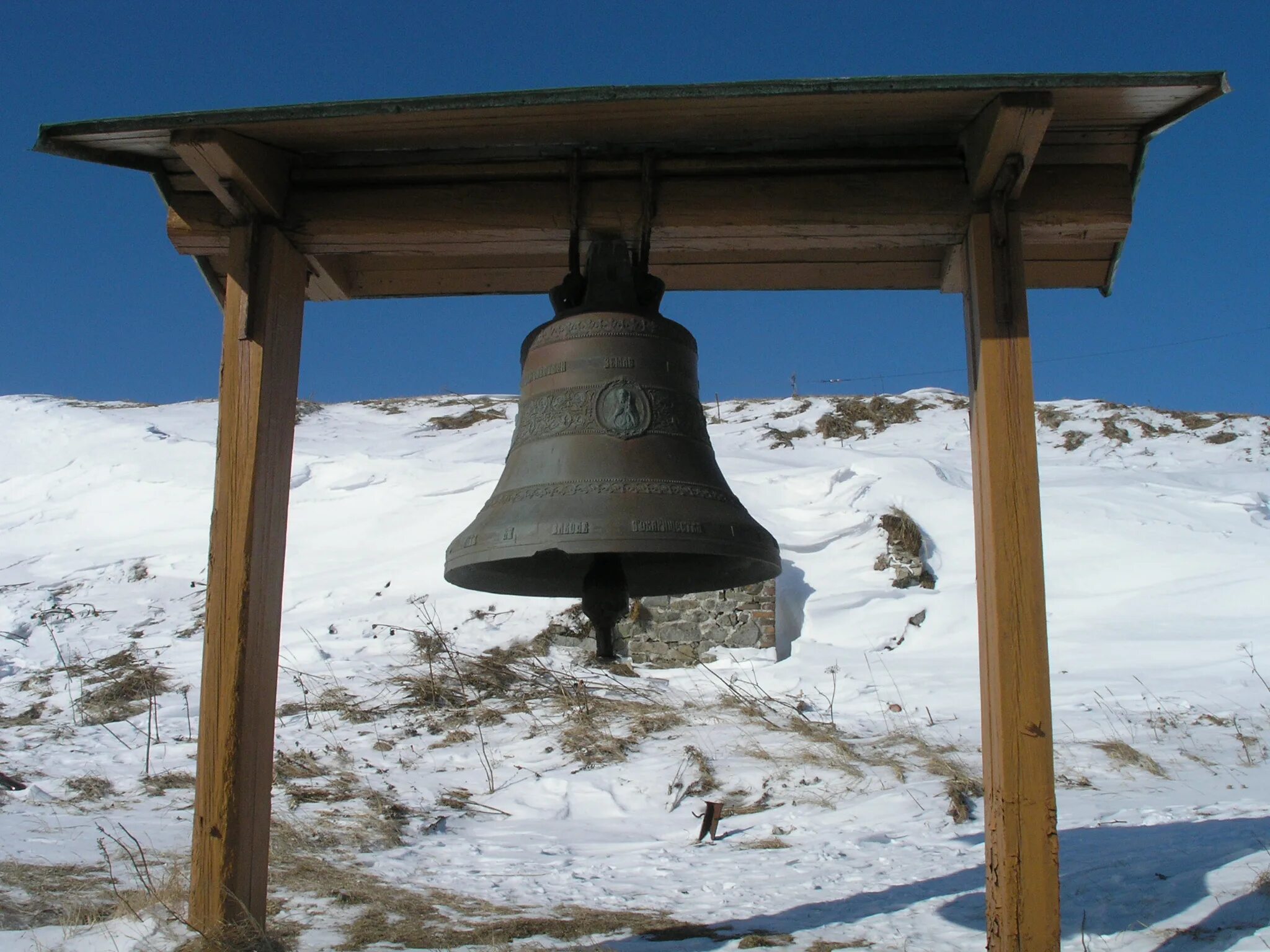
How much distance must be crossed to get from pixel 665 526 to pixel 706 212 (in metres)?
1.00

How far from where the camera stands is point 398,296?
3814mm

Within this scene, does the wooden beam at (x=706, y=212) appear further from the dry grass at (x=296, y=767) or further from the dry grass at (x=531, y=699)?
the dry grass at (x=531, y=699)

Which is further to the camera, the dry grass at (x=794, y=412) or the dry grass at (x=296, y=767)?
the dry grass at (x=794, y=412)

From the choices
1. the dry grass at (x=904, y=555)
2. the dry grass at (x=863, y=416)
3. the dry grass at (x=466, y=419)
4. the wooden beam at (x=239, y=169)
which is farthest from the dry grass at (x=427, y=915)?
the dry grass at (x=466, y=419)

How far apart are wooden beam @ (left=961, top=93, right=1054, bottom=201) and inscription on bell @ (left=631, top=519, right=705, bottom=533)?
1.22 metres

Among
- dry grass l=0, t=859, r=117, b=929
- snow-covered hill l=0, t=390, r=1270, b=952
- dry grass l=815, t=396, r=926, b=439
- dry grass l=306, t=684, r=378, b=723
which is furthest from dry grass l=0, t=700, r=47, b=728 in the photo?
dry grass l=815, t=396, r=926, b=439

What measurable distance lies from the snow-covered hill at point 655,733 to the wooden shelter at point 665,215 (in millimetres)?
836

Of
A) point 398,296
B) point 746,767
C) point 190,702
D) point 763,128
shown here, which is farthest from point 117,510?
point 763,128

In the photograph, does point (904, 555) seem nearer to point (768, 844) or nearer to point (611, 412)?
point (768, 844)

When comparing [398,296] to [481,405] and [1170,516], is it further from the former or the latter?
[481,405]

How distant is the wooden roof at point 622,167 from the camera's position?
2.82 metres

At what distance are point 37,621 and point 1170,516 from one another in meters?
12.4

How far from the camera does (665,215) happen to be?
3.06 m

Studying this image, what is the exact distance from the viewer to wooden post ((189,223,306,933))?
109 inches
